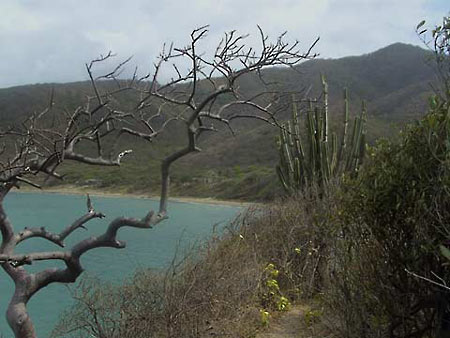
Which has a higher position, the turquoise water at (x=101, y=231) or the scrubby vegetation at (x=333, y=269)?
the scrubby vegetation at (x=333, y=269)

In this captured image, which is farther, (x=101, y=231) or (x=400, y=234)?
(x=101, y=231)

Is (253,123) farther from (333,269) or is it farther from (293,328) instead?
(333,269)

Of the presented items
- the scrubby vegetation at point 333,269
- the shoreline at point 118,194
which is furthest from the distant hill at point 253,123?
the scrubby vegetation at point 333,269

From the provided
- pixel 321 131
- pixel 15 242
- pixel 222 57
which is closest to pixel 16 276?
pixel 15 242

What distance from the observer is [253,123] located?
2530 inches

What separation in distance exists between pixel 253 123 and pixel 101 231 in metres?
44.2

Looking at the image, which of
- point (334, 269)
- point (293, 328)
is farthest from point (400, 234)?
point (293, 328)

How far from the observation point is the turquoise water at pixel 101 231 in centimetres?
1072

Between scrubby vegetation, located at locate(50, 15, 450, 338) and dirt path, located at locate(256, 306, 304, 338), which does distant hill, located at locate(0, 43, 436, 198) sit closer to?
scrubby vegetation, located at locate(50, 15, 450, 338)

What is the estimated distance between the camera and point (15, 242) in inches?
190

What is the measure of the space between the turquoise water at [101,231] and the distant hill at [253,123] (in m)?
5.03

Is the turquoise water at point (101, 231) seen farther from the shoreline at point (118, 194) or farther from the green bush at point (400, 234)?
the green bush at point (400, 234)

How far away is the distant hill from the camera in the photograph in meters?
41.2

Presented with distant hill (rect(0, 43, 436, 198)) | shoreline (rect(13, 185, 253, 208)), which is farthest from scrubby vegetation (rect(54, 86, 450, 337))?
shoreline (rect(13, 185, 253, 208))
